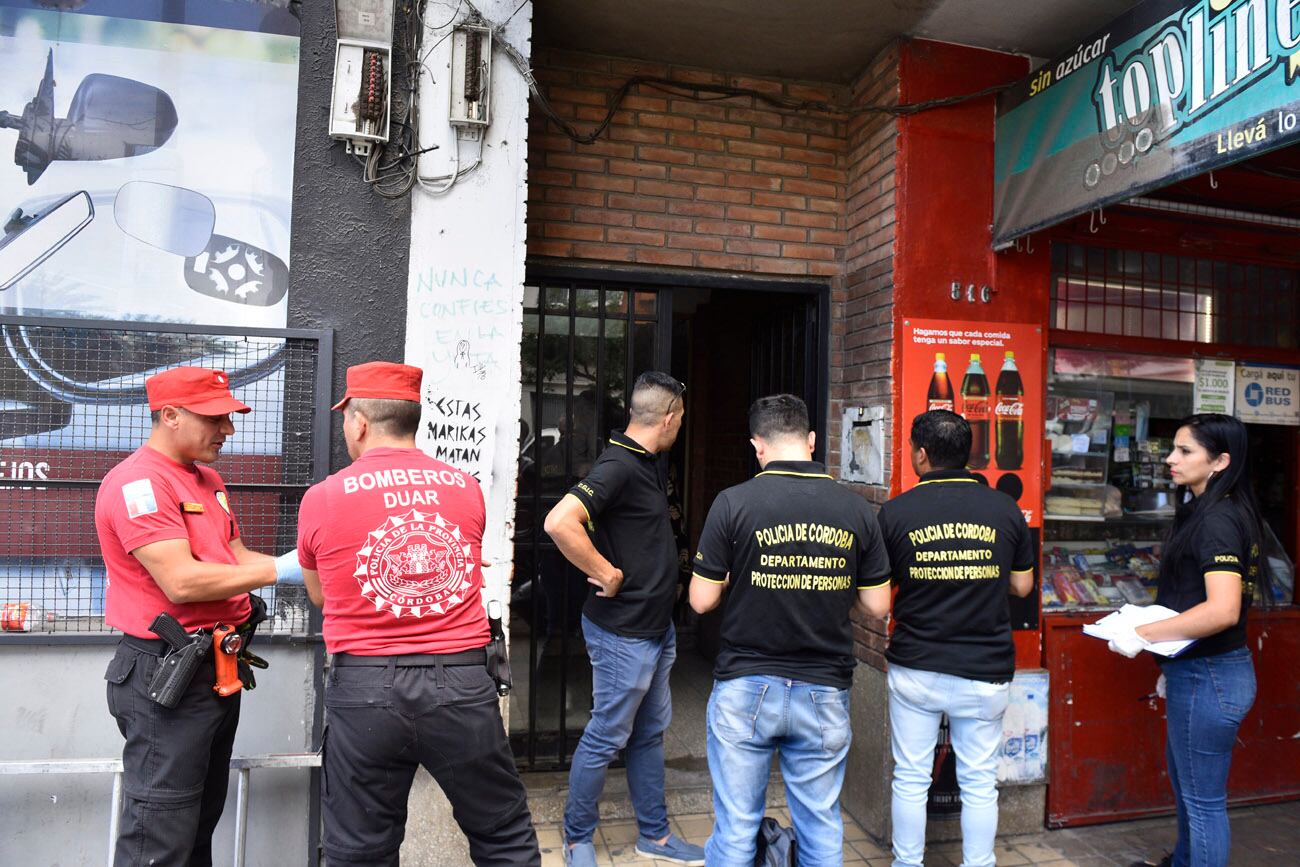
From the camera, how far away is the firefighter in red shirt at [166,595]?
2.40m

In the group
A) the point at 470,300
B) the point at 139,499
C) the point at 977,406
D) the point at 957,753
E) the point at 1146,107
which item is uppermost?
the point at 1146,107

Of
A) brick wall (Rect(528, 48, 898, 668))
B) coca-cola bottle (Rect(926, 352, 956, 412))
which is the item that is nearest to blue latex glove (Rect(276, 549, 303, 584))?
brick wall (Rect(528, 48, 898, 668))

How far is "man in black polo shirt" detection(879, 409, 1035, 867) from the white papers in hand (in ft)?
1.77

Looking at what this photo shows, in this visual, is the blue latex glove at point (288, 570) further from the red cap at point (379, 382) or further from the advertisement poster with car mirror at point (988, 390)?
the advertisement poster with car mirror at point (988, 390)

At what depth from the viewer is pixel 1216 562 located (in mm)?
2979

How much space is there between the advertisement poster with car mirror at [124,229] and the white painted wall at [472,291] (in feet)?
1.95

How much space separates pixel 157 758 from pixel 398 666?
0.89m

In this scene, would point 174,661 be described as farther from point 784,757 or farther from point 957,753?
point 957,753

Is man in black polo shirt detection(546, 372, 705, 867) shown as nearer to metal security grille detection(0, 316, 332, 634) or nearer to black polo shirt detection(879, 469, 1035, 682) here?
black polo shirt detection(879, 469, 1035, 682)

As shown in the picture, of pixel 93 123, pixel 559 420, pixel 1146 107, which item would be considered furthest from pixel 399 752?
pixel 1146 107

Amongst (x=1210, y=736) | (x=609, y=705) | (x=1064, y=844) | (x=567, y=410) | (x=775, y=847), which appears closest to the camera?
(x=775, y=847)

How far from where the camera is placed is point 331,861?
2.31 meters

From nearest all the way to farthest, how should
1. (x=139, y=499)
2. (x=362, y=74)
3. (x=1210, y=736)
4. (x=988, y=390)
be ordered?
(x=139, y=499) → (x=1210, y=736) → (x=362, y=74) → (x=988, y=390)

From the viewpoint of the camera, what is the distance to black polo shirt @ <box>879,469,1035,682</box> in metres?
2.91
